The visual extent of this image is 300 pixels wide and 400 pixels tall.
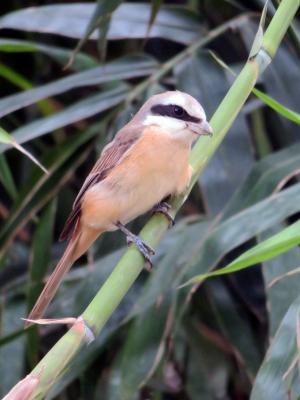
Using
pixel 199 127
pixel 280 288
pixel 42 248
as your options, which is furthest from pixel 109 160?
pixel 42 248

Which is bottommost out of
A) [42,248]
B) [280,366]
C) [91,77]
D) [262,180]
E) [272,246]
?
[280,366]

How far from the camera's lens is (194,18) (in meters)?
2.24

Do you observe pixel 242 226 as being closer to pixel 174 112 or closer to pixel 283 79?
pixel 174 112

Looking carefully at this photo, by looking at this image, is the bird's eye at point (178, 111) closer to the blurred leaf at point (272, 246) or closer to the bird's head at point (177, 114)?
the bird's head at point (177, 114)

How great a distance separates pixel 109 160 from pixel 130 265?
685mm

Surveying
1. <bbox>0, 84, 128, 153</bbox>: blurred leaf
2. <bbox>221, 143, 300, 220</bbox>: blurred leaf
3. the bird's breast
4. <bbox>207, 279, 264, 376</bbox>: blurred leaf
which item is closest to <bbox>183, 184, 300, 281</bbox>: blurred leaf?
<bbox>221, 143, 300, 220</bbox>: blurred leaf

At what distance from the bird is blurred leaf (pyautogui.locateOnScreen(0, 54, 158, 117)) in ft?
1.12

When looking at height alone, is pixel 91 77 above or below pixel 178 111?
above

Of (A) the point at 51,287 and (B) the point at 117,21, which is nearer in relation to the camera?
(A) the point at 51,287

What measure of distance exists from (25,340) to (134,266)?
1190 millimetres

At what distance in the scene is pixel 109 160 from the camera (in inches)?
65.3

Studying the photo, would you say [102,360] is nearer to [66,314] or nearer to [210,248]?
[66,314]

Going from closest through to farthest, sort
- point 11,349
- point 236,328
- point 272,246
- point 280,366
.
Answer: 1. point 272,246
2. point 280,366
3. point 236,328
4. point 11,349

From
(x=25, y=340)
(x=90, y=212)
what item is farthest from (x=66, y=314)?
(x=90, y=212)
